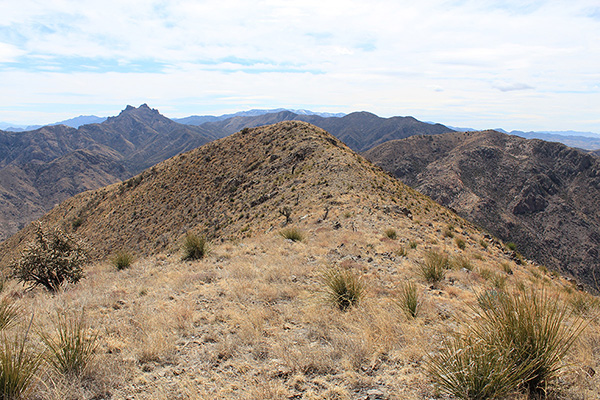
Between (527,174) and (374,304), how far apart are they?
530 ft

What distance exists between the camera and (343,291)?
5953 mm

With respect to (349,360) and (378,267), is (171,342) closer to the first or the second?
(349,360)

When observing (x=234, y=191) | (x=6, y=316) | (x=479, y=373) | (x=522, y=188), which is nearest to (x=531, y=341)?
(x=479, y=373)

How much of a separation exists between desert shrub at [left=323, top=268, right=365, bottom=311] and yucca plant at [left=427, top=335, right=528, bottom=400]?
8.13 ft

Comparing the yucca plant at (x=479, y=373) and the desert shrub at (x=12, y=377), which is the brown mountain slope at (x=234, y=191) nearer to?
the yucca plant at (x=479, y=373)

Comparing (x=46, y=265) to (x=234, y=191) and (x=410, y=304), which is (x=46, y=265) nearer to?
(x=410, y=304)

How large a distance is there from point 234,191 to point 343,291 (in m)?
28.5

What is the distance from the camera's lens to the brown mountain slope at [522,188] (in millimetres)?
101125

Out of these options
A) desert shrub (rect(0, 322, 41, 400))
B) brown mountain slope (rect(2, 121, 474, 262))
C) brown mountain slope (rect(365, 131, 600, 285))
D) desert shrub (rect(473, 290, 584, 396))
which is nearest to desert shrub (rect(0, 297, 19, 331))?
desert shrub (rect(0, 322, 41, 400))

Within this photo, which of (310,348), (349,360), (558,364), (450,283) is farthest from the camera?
(450,283)

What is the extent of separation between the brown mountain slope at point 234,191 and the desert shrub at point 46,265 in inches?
413

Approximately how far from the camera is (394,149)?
174 m

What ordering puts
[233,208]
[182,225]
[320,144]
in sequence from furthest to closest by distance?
1. [320,144]
2. [182,225]
3. [233,208]

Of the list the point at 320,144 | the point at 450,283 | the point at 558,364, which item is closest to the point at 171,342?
the point at 558,364
